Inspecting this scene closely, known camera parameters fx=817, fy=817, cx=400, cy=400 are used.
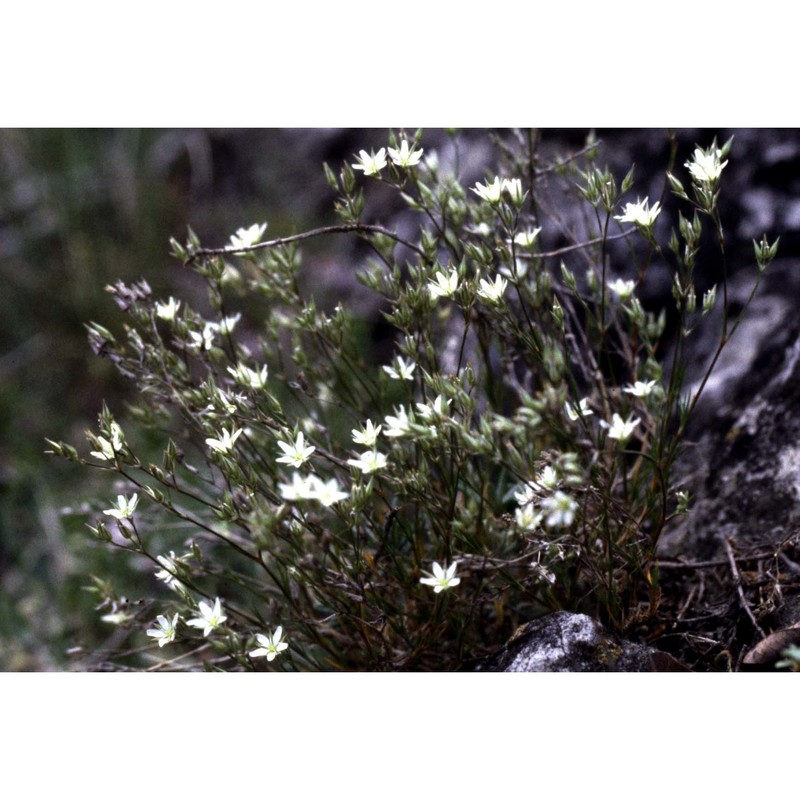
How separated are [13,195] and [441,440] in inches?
154

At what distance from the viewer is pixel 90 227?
178 inches

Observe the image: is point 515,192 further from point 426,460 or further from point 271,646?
point 271,646

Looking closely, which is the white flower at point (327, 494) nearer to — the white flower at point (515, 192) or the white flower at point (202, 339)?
the white flower at point (202, 339)

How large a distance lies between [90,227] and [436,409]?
3602mm

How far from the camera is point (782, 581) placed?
1825 millimetres

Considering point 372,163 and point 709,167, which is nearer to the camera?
point 709,167

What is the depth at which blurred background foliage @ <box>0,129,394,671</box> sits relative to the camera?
4.19 m

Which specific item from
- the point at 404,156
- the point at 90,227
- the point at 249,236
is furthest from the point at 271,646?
the point at 90,227

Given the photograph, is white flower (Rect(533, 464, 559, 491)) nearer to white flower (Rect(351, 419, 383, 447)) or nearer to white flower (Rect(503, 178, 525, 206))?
white flower (Rect(351, 419, 383, 447))

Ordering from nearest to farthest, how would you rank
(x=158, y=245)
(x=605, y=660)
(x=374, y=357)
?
1. (x=605, y=660)
2. (x=374, y=357)
3. (x=158, y=245)

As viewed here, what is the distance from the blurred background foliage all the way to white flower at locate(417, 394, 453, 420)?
2582mm

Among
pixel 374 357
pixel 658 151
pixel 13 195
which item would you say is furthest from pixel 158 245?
pixel 658 151

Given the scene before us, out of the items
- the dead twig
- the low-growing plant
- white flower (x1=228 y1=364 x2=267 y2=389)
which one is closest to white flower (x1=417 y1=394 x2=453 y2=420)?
the low-growing plant
